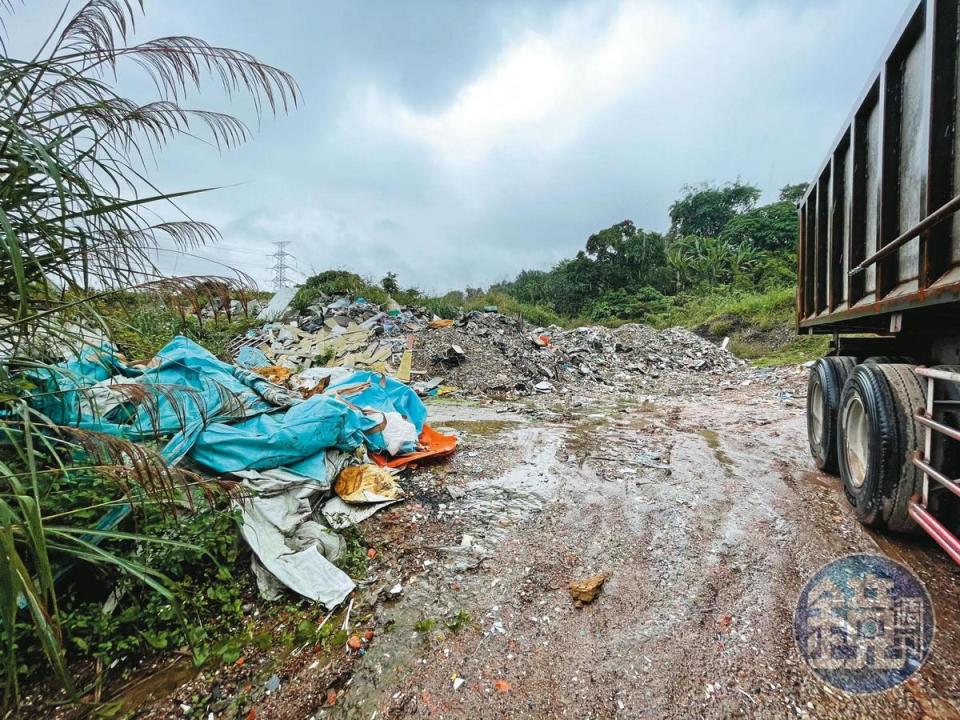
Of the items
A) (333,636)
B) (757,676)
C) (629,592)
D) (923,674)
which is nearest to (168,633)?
(333,636)

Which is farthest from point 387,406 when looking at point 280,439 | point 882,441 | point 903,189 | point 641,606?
point 903,189

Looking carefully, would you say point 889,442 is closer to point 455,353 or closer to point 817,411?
point 817,411

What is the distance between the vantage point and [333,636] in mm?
1856

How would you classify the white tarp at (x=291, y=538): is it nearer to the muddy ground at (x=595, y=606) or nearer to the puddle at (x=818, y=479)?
the muddy ground at (x=595, y=606)

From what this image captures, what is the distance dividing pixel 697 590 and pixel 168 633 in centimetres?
248

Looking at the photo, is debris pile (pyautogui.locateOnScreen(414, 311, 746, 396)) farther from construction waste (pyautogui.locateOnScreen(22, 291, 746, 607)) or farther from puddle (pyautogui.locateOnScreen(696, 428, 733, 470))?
puddle (pyautogui.locateOnScreen(696, 428, 733, 470))

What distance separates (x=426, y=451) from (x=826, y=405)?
11.4ft

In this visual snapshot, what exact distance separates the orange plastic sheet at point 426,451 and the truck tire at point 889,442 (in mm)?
3134

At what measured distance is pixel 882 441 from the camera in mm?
2213

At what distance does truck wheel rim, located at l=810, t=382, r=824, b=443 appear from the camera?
142 inches

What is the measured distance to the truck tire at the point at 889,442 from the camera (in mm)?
2156

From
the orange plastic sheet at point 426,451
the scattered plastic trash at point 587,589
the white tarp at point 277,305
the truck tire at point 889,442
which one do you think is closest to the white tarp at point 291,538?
the orange plastic sheet at point 426,451

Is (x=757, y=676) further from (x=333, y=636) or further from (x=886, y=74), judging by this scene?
(x=886, y=74)

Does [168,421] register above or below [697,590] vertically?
above
